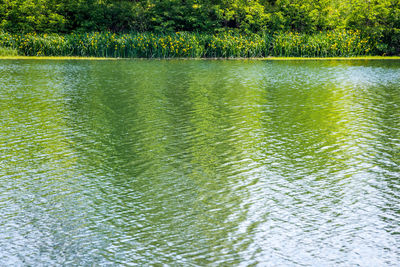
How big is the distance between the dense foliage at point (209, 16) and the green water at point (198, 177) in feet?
56.4

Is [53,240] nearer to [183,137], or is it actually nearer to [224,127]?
[183,137]

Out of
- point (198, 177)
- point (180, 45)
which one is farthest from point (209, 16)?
point (198, 177)

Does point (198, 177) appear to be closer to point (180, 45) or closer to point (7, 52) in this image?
point (180, 45)

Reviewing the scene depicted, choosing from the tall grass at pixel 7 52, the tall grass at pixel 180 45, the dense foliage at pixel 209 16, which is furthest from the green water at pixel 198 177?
the dense foliage at pixel 209 16

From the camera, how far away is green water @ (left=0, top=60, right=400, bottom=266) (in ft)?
20.9

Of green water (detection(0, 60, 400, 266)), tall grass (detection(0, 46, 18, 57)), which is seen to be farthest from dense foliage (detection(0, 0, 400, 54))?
green water (detection(0, 60, 400, 266))

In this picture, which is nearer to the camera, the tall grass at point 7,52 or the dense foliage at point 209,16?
the tall grass at point 7,52

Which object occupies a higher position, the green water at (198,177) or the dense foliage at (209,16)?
the dense foliage at (209,16)

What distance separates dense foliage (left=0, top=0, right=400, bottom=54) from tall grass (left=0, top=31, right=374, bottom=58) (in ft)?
8.18

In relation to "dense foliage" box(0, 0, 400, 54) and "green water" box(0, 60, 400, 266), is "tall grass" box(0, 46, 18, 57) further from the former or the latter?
"green water" box(0, 60, 400, 266)

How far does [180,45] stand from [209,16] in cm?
711

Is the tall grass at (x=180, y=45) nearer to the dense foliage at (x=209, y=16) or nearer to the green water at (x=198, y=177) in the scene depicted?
the dense foliage at (x=209, y=16)

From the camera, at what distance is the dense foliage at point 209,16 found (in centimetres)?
3391

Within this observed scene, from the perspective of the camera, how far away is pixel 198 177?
29.7 feet
